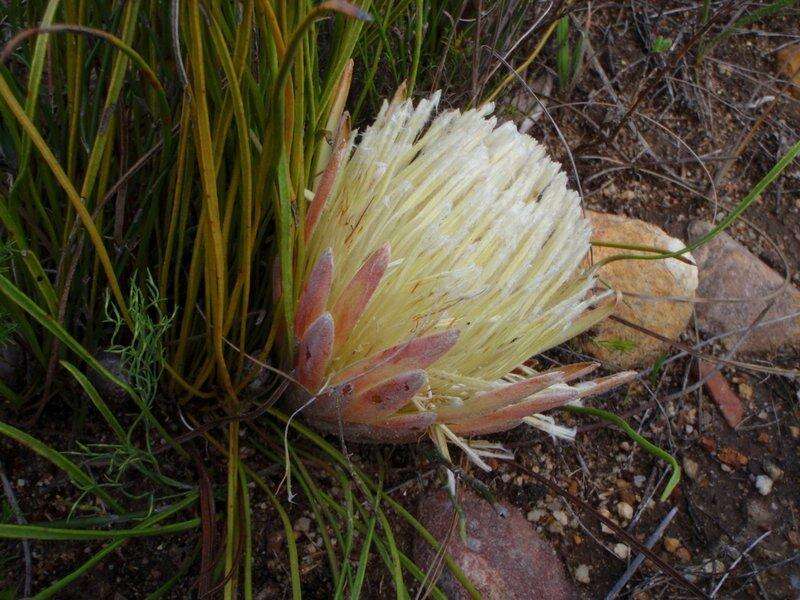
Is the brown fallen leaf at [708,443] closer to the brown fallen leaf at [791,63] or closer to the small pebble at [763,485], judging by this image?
the small pebble at [763,485]

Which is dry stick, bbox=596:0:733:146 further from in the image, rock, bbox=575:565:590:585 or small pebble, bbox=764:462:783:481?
rock, bbox=575:565:590:585

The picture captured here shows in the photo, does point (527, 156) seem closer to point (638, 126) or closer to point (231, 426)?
point (231, 426)

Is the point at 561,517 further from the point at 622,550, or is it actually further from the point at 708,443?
the point at 708,443

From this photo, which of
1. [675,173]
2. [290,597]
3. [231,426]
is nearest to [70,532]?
[231,426]

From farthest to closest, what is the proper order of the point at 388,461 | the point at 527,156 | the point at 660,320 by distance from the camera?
the point at 660,320 < the point at 388,461 < the point at 527,156

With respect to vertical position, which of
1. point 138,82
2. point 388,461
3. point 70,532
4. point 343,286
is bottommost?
point 388,461

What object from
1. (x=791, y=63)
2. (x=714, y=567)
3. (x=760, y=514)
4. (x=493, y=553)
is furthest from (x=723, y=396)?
(x=791, y=63)
